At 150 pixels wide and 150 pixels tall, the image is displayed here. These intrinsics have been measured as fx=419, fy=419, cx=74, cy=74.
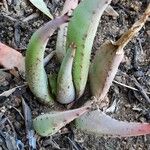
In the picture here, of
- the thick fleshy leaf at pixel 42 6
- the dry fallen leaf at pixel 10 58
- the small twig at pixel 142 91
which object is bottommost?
the small twig at pixel 142 91

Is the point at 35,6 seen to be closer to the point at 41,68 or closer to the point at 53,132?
the point at 41,68

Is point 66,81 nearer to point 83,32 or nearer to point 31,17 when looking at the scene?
point 83,32

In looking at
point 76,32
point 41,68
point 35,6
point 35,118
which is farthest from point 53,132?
point 35,6

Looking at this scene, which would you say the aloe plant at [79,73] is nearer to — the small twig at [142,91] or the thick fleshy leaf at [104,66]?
the thick fleshy leaf at [104,66]

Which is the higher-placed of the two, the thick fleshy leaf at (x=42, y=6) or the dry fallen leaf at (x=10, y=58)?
the thick fleshy leaf at (x=42, y=6)

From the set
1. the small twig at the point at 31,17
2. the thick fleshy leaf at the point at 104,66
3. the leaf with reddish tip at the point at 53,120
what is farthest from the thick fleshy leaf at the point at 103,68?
the small twig at the point at 31,17
